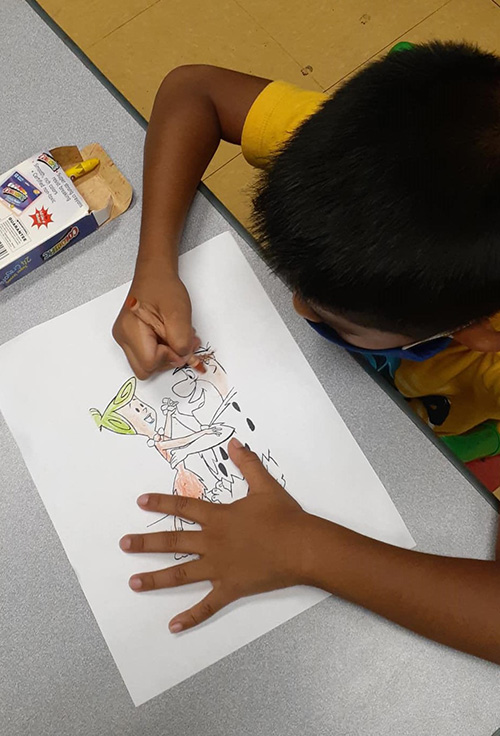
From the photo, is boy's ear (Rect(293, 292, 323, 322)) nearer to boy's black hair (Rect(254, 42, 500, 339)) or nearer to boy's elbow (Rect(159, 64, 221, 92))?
boy's black hair (Rect(254, 42, 500, 339))

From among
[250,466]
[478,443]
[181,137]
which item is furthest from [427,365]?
[181,137]

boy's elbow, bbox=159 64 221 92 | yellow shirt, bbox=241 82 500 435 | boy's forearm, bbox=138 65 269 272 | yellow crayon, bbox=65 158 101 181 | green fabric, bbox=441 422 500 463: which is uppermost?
yellow crayon, bbox=65 158 101 181

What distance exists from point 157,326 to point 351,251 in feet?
0.78

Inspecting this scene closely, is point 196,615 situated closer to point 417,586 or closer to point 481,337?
point 417,586

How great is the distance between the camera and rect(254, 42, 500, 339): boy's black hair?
41 centimetres

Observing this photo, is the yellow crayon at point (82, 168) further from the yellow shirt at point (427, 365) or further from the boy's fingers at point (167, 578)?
the boy's fingers at point (167, 578)

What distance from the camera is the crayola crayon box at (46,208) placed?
62 cm

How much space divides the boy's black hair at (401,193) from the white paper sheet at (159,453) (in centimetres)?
14

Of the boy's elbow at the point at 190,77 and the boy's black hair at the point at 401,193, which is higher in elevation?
the boy's elbow at the point at 190,77

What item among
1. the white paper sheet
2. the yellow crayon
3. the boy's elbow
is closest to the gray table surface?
the white paper sheet

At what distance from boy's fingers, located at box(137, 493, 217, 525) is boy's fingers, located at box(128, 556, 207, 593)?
0.04 metres

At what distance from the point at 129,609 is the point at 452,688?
288 mm

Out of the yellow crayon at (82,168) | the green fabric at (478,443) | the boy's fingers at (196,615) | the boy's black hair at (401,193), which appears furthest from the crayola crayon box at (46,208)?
the green fabric at (478,443)

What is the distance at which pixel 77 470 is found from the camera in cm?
59
